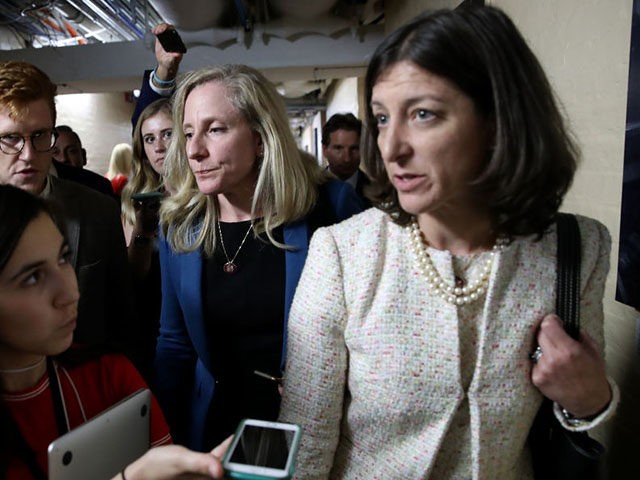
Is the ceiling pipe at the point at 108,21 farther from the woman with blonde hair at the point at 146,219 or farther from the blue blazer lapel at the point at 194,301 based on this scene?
the blue blazer lapel at the point at 194,301

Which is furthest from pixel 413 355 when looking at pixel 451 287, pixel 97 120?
pixel 97 120

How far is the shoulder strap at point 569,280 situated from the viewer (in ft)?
2.86

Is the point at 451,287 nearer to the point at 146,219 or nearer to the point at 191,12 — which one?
the point at 146,219

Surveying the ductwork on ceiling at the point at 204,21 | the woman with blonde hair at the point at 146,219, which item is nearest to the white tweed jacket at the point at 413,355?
the woman with blonde hair at the point at 146,219

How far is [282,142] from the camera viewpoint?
1.43 metres

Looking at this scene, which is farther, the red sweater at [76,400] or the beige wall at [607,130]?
the beige wall at [607,130]

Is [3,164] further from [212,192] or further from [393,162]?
[393,162]

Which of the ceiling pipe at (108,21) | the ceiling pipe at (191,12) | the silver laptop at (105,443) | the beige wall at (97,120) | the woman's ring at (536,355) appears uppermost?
the ceiling pipe at (108,21)

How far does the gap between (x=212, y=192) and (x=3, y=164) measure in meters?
0.65

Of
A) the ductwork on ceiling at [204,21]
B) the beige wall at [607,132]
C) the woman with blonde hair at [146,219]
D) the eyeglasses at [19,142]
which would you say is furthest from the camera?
the ductwork on ceiling at [204,21]

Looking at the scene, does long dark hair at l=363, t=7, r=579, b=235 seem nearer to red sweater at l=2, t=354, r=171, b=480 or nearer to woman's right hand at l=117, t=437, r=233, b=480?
woman's right hand at l=117, t=437, r=233, b=480

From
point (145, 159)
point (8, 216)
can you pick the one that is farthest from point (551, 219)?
point (145, 159)

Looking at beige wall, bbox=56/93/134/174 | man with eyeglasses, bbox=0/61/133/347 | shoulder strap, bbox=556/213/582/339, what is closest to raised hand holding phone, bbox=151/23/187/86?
man with eyeglasses, bbox=0/61/133/347

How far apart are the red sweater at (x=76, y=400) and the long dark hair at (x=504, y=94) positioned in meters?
0.88
